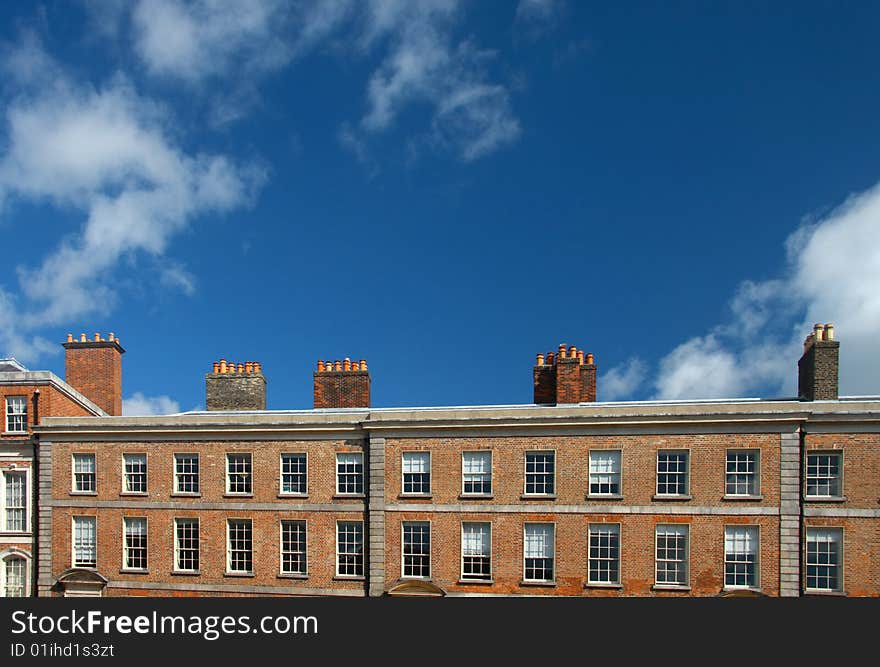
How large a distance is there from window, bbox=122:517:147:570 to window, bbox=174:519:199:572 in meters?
1.48

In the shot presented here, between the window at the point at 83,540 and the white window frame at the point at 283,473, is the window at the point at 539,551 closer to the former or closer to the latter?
the white window frame at the point at 283,473

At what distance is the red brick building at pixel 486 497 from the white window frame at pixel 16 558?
954mm

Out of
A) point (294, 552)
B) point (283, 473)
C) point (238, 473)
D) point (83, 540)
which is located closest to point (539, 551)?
point (294, 552)

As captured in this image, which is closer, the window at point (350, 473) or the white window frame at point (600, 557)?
the white window frame at point (600, 557)

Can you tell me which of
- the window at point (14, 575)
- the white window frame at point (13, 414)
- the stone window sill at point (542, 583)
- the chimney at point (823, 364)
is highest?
the chimney at point (823, 364)

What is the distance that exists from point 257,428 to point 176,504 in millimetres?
4758

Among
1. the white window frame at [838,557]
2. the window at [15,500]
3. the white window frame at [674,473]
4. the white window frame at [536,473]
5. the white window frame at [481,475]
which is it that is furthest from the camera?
the window at [15,500]

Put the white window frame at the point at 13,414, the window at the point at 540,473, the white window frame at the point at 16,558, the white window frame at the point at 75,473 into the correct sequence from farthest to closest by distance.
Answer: the white window frame at the point at 13,414
the white window frame at the point at 16,558
the white window frame at the point at 75,473
the window at the point at 540,473

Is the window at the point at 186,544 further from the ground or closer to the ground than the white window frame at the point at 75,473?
closer to the ground

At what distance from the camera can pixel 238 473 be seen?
1032 inches

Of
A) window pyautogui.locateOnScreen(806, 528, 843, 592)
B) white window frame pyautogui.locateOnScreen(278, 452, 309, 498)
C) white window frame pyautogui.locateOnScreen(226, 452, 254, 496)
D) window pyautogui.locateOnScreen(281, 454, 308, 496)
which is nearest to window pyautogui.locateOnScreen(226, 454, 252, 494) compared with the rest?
white window frame pyautogui.locateOnScreen(226, 452, 254, 496)

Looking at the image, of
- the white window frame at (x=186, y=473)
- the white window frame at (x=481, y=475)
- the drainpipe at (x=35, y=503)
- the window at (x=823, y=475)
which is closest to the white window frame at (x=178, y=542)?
the white window frame at (x=186, y=473)

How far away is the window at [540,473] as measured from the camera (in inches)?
949

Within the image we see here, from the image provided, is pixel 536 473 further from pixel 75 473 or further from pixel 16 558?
pixel 16 558
